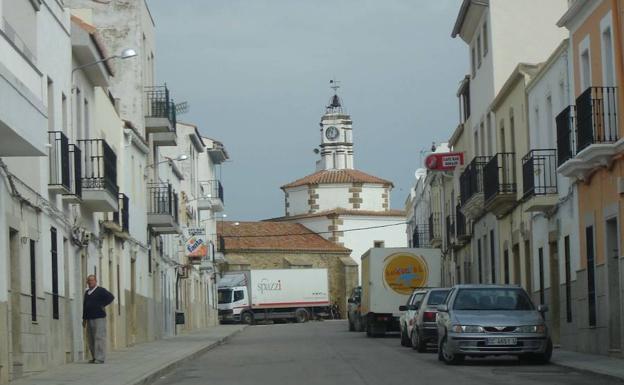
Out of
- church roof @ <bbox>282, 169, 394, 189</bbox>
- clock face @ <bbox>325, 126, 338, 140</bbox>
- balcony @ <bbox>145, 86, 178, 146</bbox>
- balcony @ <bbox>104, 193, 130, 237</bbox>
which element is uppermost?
clock face @ <bbox>325, 126, 338, 140</bbox>

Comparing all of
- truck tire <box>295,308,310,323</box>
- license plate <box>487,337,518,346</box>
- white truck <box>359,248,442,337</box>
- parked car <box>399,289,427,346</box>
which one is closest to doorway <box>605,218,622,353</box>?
license plate <box>487,337,518,346</box>

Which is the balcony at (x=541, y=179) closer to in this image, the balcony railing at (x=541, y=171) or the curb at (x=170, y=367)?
the balcony railing at (x=541, y=171)

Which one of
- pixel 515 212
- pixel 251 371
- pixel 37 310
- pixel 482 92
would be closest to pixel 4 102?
pixel 37 310

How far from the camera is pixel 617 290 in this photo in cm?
2541

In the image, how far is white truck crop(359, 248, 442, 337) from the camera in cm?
4553

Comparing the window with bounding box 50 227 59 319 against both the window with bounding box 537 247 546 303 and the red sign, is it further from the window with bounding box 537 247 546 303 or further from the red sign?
the red sign

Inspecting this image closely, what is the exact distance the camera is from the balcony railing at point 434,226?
62.9 meters

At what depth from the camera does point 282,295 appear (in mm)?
83562

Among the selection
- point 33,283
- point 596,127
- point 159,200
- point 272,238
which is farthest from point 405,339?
point 272,238

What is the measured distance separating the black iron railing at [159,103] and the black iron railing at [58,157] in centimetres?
2055

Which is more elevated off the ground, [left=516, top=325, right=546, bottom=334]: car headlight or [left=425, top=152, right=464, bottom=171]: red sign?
[left=425, top=152, right=464, bottom=171]: red sign

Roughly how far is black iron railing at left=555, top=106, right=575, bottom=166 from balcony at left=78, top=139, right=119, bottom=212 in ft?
33.1

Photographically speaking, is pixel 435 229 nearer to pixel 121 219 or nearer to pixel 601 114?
pixel 121 219

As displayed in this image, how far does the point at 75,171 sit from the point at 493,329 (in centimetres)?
939
